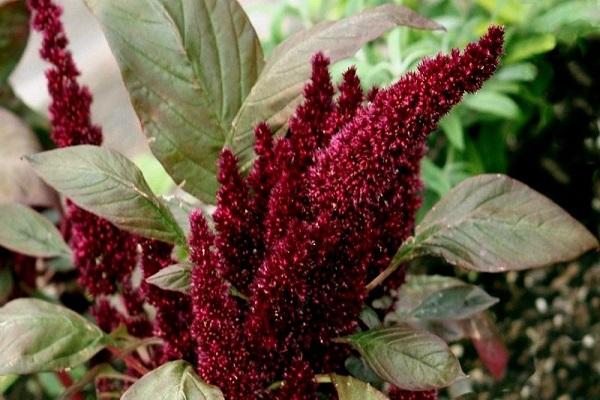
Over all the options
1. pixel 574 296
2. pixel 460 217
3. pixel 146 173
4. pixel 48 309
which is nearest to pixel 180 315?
pixel 48 309

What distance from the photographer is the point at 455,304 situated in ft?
2.29

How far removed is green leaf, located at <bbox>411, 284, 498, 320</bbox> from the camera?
0.69 m

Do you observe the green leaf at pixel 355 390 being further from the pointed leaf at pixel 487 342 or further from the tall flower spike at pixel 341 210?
the pointed leaf at pixel 487 342

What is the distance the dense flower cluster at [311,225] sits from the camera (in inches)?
19.4

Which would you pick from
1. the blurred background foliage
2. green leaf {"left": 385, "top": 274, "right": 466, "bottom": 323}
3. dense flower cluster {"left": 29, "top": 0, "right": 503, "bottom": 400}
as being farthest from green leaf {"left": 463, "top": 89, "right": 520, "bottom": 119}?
dense flower cluster {"left": 29, "top": 0, "right": 503, "bottom": 400}

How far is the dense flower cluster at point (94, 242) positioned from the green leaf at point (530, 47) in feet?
1.62

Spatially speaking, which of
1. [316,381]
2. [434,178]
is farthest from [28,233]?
[434,178]

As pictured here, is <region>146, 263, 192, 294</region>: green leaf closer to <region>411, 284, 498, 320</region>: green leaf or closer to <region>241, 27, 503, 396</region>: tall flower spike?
<region>241, 27, 503, 396</region>: tall flower spike

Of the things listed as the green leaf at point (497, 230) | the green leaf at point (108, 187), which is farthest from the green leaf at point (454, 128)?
the green leaf at point (108, 187)

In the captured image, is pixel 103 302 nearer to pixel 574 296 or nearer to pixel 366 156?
pixel 366 156

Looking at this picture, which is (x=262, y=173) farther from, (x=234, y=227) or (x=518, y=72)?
(x=518, y=72)

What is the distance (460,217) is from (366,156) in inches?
5.9

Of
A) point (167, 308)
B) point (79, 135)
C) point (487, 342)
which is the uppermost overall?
point (79, 135)

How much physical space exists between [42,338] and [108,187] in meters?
0.10
